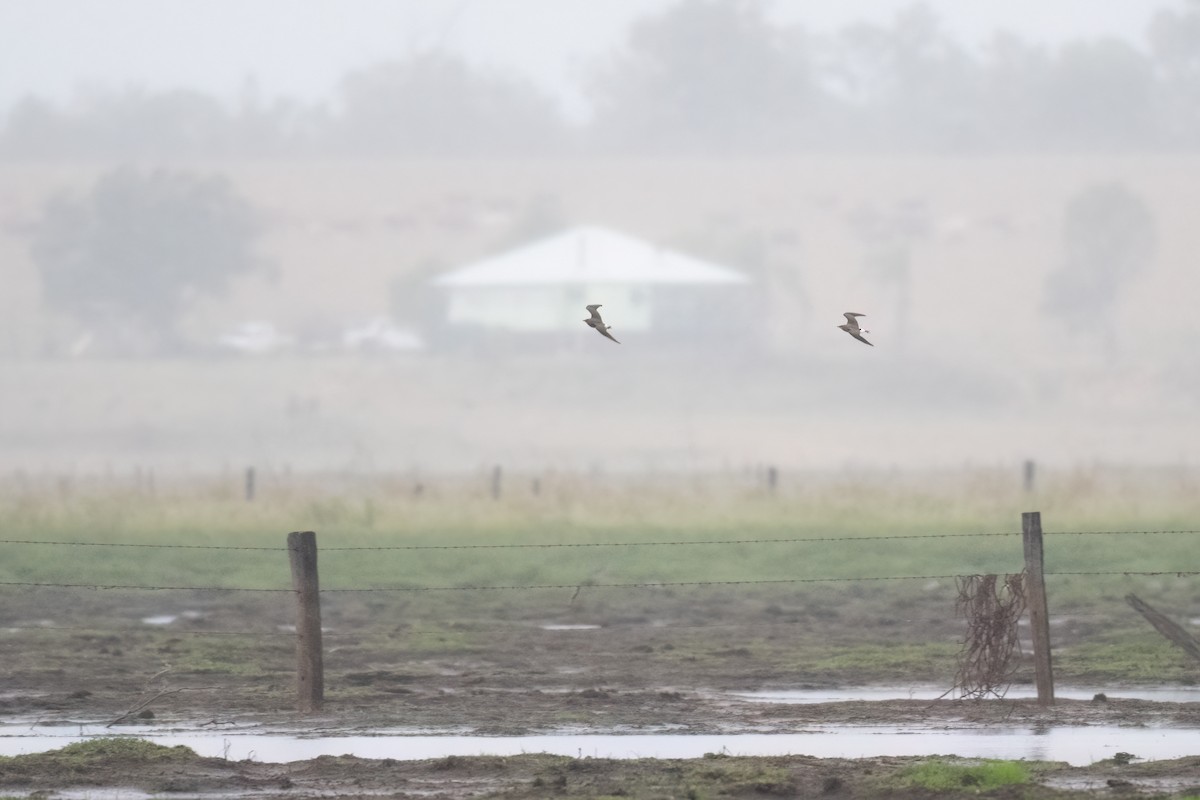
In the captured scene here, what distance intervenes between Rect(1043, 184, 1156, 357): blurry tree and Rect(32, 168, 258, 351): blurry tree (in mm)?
52225

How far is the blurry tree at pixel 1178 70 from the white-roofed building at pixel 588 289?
40285mm

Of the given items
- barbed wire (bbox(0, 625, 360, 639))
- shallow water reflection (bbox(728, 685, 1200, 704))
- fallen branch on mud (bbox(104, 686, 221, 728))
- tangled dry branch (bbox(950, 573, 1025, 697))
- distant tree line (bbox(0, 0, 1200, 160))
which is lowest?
shallow water reflection (bbox(728, 685, 1200, 704))

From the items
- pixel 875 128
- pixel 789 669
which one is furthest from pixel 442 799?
pixel 875 128

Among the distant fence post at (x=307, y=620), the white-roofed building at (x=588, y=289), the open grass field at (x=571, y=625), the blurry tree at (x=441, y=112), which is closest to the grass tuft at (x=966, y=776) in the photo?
the open grass field at (x=571, y=625)

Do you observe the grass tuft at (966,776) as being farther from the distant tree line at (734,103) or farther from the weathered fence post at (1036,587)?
the distant tree line at (734,103)

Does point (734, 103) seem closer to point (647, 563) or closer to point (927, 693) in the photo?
point (647, 563)

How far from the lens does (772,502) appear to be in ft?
144

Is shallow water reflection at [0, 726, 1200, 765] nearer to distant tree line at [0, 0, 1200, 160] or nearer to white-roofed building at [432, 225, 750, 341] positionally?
white-roofed building at [432, 225, 750, 341]

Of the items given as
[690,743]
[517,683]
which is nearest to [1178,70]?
[517,683]

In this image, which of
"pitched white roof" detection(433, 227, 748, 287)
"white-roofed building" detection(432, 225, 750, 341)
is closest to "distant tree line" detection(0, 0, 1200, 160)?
"pitched white roof" detection(433, 227, 748, 287)

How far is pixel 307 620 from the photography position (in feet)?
56.6

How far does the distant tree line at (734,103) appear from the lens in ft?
497

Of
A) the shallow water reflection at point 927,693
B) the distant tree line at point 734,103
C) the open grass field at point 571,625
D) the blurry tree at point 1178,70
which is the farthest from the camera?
the distant tree line at point 734,103

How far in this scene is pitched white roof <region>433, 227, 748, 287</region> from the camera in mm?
121938
